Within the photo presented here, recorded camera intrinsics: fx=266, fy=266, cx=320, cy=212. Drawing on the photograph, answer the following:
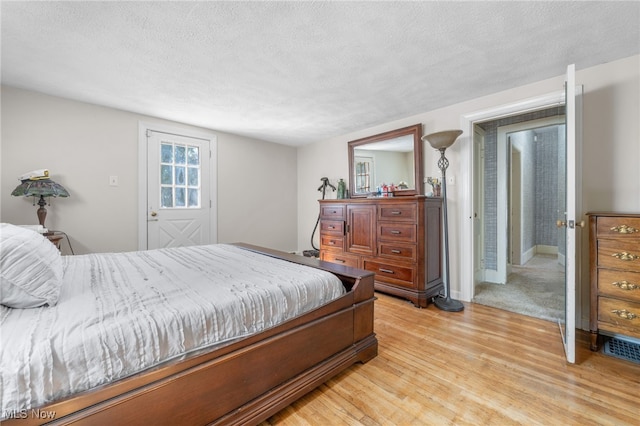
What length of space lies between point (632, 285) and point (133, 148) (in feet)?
15.5

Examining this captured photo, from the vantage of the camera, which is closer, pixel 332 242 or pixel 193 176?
pixel 332 242

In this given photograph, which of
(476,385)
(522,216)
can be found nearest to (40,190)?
(476,385)

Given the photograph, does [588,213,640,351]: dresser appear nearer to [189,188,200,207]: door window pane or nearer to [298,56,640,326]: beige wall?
[298,56,640,326]: beige wall

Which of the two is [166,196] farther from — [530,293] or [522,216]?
[522,216]

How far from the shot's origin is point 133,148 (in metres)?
3.25

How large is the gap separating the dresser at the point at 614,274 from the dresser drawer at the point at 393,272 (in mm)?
1319

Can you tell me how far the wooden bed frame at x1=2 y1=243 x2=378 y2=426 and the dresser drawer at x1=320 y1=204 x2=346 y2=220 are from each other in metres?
1.69

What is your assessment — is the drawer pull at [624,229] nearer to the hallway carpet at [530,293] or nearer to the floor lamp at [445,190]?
the hallway carpet at [530,293]

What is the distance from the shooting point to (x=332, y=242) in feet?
11.9

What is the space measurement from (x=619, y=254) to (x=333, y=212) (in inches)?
103

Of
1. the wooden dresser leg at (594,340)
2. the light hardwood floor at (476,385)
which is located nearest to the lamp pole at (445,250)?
the light hardwood floor at (476,385)

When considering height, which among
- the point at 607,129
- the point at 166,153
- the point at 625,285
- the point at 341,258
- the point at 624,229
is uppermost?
the point at 166,153

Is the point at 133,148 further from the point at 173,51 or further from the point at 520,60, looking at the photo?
the point at 520,60

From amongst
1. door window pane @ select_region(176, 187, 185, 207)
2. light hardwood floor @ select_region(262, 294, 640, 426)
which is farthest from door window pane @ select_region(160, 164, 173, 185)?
light hardwood floor @ select_region(262, 294, 640, 426)
